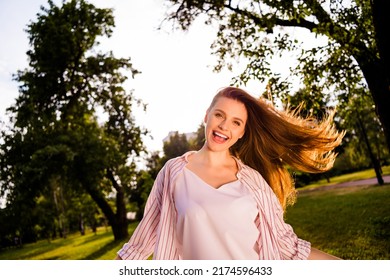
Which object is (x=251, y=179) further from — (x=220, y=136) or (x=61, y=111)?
(x=61, y=111)

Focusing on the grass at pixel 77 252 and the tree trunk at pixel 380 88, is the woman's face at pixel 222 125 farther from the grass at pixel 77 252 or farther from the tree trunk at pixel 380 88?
the grass at pixel 77 252

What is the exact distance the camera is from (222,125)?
2666 millimetres

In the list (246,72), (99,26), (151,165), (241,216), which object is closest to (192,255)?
(241,216)

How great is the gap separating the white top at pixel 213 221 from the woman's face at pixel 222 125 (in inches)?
11.8

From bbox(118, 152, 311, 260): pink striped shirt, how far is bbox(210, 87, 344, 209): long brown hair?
1.79 feet

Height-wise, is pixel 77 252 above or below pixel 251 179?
below

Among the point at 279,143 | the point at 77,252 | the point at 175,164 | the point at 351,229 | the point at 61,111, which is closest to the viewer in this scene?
the point at 175,164

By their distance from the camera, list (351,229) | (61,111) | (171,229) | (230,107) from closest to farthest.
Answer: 1. (171,229)
2. (230,107)
3. (351,229)
4. (61,111)

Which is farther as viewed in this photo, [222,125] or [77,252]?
[77,252]

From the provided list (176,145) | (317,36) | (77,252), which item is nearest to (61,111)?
(77,252)

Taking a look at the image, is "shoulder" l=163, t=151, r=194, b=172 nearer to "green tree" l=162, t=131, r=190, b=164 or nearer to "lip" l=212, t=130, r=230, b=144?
"lip" l=212, t=130, r=230, b=144

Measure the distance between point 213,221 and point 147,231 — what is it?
1.59ft

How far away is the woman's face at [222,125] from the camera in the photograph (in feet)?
8.74

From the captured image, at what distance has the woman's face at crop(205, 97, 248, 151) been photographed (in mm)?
2664
